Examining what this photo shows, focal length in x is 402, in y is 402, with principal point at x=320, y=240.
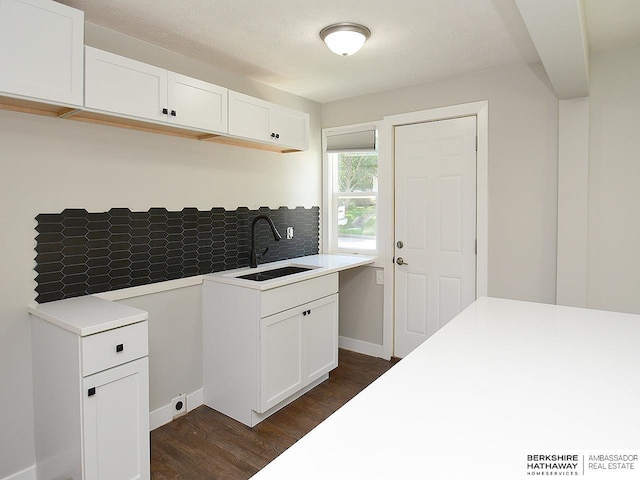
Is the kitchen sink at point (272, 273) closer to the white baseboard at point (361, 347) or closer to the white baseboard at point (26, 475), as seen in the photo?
the white baseboard at point (361, 347)

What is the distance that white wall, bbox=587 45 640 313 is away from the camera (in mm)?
2629

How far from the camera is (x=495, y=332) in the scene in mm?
1510

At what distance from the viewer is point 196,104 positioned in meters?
2.50

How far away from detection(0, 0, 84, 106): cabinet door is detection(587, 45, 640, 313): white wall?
3125 millimetres

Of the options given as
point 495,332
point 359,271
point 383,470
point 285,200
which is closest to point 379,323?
point 359,271

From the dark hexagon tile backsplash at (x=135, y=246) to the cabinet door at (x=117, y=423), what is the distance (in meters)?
0.68

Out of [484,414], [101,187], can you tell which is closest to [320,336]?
[101,187]

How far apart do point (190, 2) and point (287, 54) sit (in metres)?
0.84

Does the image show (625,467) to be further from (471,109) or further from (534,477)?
(471,109)

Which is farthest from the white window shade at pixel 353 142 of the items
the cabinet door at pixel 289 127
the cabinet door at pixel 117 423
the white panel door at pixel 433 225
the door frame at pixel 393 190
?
the cabinet door at pixel 117 423

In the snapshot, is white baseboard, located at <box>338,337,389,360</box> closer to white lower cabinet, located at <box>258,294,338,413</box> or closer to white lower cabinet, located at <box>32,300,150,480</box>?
white lower cabinet, located at <box>258,294,338,413</box>

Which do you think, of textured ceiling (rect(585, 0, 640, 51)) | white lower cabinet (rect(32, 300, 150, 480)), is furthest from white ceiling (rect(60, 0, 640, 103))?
white lower cabinet (rect(32, 300, 150, 480))

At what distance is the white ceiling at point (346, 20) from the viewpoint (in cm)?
213

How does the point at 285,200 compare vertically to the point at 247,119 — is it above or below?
below
